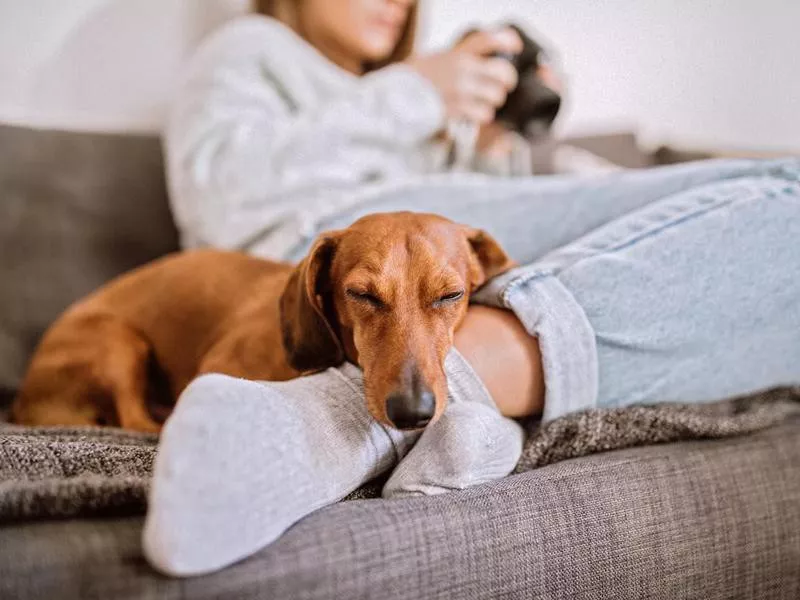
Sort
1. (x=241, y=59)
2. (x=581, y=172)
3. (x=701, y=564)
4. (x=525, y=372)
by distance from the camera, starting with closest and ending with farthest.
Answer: (x=701, y=564)
(x=525, y=372)
(x=241, y=59)
(x=581, y=172)

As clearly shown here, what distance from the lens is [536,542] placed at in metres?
0.76

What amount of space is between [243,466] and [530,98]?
113 centimetres

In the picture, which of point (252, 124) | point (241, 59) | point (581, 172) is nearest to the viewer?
point (252, 124)

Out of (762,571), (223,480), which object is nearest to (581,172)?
(762,571)

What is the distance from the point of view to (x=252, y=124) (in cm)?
144

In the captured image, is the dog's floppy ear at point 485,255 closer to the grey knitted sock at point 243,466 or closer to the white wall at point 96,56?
the grey knitted sock at point 243,466

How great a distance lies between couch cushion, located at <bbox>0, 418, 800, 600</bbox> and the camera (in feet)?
1.90

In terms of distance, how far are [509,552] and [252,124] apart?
107 cm

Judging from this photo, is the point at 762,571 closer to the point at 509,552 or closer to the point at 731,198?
the point at 509,552

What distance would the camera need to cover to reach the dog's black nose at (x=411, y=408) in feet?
2.56

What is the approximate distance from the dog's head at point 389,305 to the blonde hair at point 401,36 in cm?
106

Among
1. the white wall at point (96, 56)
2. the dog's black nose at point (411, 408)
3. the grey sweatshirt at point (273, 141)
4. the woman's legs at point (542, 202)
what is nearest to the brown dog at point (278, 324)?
the dog's black nose at point (411, 408)

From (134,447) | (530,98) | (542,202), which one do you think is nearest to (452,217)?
(542,202)

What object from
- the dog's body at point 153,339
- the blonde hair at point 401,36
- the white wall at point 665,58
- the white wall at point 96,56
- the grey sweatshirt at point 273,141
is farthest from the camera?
the white wall at point 665,58
